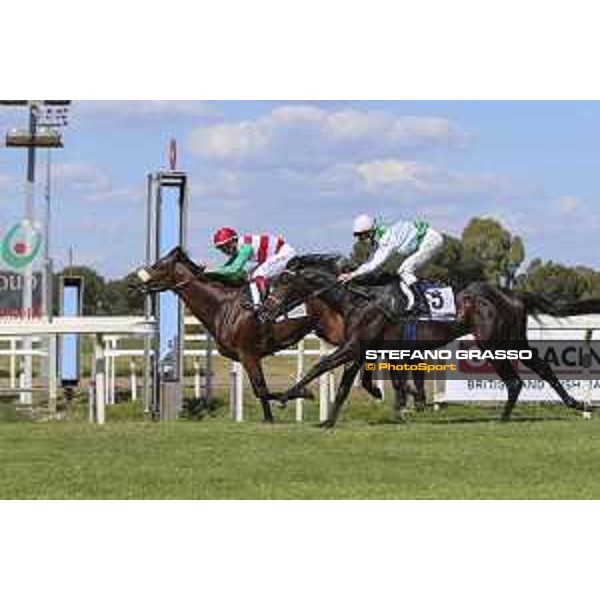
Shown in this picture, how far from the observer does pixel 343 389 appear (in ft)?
46.6

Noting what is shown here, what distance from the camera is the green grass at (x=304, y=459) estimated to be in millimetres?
9594

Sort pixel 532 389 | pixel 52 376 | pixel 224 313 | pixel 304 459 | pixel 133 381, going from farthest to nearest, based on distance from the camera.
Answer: pixel 133 381 → pixel 52 376 → pixel 532 389 → pixel 224 313 → pixel 304 459

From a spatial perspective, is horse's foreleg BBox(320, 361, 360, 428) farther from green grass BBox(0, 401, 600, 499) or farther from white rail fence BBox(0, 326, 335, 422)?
white rail fence BBox(0, 326, 335, 422)

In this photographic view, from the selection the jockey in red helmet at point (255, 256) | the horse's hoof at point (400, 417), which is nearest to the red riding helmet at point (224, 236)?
the jockey in red helmet at point (255, 256)

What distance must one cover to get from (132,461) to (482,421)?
15.8 feet

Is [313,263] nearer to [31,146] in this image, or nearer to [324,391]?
[324,391]

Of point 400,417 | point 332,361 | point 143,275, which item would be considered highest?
point 143,275

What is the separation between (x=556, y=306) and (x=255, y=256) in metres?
3.06

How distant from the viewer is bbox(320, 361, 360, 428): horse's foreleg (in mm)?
14062

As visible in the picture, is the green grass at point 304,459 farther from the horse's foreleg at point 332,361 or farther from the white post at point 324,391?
the white post at point 324,391

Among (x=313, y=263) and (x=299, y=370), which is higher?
(x=313, y=263)

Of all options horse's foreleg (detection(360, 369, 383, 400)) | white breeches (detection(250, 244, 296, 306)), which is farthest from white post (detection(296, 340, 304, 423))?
white breeches (detection(250, 244, 296, 306))

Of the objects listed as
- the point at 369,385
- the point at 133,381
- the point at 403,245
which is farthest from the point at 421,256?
the point at 133,381

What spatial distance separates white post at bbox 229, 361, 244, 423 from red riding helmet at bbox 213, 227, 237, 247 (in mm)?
1490
